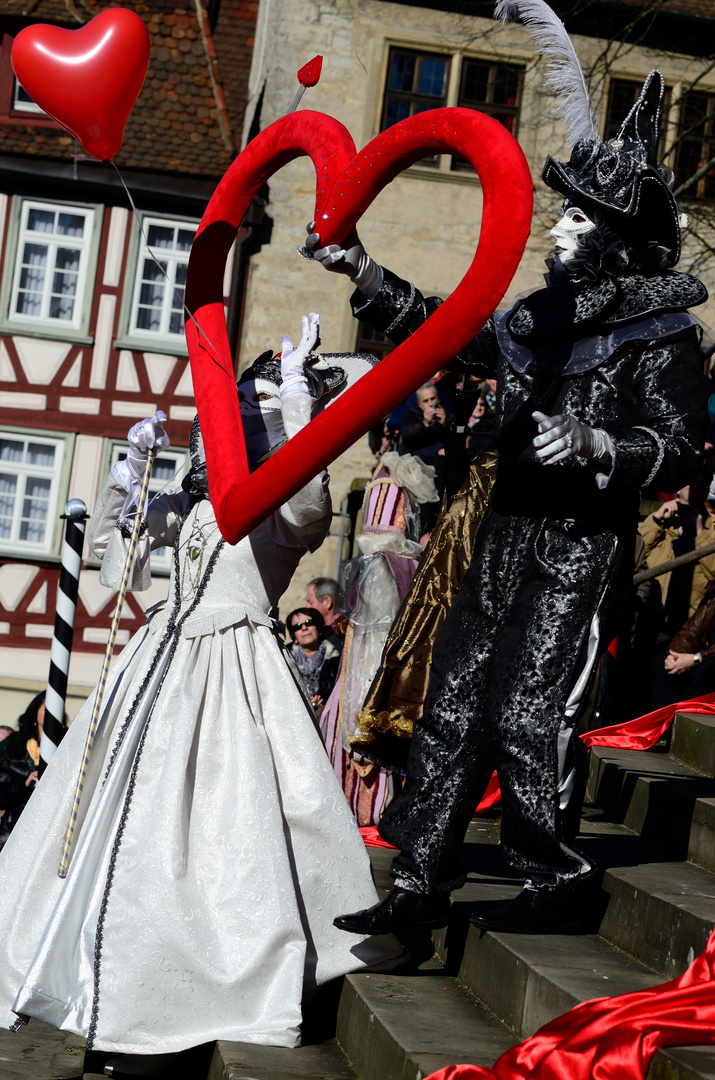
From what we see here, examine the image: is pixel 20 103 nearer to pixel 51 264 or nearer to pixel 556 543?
pixel 51 264

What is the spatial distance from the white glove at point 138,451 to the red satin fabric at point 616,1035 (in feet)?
7.63

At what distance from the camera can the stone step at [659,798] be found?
3910 millimetres

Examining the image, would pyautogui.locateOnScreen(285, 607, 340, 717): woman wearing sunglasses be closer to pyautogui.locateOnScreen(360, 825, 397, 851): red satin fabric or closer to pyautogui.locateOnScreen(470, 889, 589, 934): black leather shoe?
pyautogui.locateOnScreen(360, 825, 397, 851): red satin fabric

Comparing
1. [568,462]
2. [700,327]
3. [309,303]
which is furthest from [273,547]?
[309,303]

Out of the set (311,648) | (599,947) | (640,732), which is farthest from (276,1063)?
(311,648)

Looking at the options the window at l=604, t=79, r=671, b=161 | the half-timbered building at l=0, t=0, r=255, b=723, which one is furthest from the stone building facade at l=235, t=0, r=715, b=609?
the half-timbered building at l=0, t=0, r=255, b=723

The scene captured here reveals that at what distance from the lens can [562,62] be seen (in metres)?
3.62

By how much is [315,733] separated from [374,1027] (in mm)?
938

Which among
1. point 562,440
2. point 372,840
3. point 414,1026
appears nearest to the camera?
point 562,440

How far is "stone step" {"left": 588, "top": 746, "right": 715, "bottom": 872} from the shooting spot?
3910 mm

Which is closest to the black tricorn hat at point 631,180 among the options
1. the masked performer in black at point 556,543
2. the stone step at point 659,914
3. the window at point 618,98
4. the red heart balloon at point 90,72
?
the masked performer in black at point 556,543

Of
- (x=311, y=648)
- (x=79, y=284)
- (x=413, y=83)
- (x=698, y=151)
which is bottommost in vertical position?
(x=311, y=648)

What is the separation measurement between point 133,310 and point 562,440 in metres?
13.6

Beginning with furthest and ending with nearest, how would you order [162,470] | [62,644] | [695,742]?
1. [162,470]
2. [62,644]
3. [695,742]
